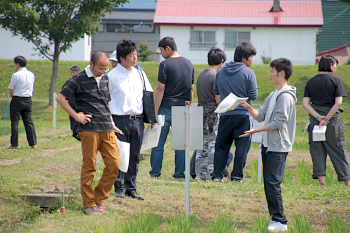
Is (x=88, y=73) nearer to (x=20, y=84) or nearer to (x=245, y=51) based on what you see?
(x=245, y=51)

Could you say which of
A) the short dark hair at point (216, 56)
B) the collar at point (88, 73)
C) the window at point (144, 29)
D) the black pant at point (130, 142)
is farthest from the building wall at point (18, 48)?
the collar at point (88, 73)

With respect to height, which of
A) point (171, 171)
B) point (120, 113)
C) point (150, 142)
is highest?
point (120, 113)

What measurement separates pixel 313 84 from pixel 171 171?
10.5ft

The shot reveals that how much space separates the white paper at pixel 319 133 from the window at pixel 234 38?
85.4 feet

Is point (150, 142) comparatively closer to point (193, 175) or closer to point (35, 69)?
point (193, 175)

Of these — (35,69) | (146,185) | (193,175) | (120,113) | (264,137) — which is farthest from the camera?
(35,69)

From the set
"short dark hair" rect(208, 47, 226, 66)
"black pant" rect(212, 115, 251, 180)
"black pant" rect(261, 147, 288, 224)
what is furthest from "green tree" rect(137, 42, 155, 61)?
"black pant" rect(261, 147, 288, 224)

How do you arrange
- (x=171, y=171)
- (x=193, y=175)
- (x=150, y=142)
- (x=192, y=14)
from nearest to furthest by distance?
1. (x=150, y=142)
2. (x=193, y=175)
3. (x=171, y=171)
4. (x=192, y=14)

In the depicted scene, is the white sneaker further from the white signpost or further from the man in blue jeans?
the man in blue jeans

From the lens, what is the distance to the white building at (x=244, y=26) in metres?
30.8

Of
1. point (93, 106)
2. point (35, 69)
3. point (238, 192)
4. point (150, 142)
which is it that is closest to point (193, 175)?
point (238, 192)

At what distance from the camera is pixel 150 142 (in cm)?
534

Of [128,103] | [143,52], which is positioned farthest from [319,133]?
[143,52]

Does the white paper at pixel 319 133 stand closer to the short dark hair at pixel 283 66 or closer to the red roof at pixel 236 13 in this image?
the short dark hair at pixel 283 66
